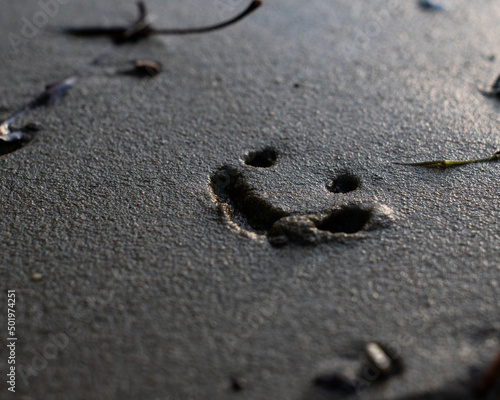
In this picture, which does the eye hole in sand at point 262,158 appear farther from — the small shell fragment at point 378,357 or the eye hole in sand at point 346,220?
the small shell fragment at point 378,357

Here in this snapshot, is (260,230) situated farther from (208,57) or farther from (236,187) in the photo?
(208,57)

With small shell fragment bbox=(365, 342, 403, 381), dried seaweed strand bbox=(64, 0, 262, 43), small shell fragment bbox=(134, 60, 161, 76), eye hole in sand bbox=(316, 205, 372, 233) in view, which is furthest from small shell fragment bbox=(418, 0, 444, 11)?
small shell fragment bbox=(365, 342, 403, 381)

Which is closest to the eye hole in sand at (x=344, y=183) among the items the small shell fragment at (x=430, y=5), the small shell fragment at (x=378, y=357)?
the small shell fragment at (x=378, y=357)

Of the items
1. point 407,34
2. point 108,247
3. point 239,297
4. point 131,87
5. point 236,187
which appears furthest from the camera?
point 407,34

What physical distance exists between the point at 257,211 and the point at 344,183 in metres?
0.27

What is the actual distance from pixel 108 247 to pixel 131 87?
81 cm

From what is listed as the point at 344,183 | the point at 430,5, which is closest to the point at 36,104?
the point at 344,183

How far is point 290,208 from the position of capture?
125cm

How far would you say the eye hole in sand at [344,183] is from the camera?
52.1 inches

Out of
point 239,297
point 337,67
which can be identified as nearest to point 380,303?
point 239,297

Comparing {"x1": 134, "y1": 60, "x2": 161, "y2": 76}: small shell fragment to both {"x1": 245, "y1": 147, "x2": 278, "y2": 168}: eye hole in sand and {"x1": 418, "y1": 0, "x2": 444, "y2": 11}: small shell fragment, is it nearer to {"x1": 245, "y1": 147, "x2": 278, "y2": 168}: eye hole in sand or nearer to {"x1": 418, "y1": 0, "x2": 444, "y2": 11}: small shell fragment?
{"x1": 245, "y1": 147, "x2": 278, "y2": 168}: eye hole in sand

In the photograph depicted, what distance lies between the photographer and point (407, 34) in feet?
6.92

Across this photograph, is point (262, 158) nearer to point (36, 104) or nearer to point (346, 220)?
point (346, 220)

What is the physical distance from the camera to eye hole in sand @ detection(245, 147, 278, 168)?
1.42 m
